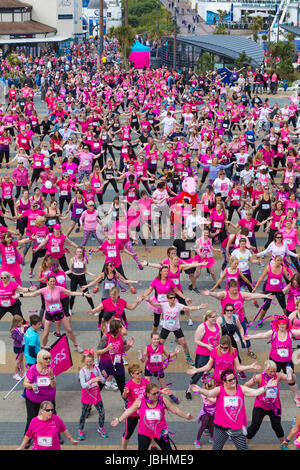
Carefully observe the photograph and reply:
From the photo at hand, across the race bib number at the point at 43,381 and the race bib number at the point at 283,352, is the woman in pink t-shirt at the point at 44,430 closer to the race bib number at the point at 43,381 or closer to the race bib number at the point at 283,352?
the race bib number at the point at 43,381

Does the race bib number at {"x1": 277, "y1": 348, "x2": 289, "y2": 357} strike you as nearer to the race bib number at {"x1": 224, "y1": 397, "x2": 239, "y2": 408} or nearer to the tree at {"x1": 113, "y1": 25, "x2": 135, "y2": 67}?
the race bib number at {"x1": 224, "y1": 397, "x2": 239, "y2": 408}

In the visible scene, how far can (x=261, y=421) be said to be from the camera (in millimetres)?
7957

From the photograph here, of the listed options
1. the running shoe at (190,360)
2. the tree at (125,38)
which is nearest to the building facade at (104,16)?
the tree at (125,38)

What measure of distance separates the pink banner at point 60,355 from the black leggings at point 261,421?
7.88ft

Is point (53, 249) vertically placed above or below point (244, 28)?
below

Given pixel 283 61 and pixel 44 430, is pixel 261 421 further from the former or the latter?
pixel 283 61

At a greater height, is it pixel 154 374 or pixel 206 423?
pixel 154 374

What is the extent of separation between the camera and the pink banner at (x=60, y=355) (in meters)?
8.66

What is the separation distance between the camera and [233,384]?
7.37 m

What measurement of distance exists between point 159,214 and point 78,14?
72.4 m

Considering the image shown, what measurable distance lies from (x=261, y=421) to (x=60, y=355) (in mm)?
2565

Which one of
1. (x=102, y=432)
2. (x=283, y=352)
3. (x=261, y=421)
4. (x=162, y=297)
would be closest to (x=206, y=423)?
(x=261, y=421)

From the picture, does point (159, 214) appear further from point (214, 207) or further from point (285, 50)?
point (285, 50)
